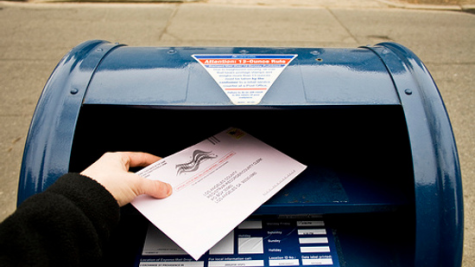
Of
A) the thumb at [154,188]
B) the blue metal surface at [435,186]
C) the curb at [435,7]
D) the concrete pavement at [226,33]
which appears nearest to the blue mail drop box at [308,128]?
the blue metal surface at [435,186]

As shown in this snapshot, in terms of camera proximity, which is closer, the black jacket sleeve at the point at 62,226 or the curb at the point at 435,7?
the black jacket sleeve at the point at 62,226

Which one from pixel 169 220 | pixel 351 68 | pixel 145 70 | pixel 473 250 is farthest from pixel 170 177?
pixel 473 250

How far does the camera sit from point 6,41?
4.30 m

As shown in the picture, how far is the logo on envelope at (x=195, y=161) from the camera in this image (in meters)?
1.11

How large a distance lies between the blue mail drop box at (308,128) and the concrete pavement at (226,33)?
5.13 ft

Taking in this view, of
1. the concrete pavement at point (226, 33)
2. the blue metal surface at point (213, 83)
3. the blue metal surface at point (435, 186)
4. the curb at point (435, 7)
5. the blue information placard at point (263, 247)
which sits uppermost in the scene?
the curb at point (435, 7)

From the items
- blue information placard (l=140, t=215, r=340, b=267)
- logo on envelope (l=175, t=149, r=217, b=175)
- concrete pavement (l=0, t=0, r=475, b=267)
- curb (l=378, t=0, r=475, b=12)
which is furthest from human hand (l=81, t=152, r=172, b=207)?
curb (l=378, t=0, r=475, b=12)

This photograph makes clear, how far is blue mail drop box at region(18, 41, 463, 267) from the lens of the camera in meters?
0.91

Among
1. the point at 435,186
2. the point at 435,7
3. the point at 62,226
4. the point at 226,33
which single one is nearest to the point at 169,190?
the point at 62,226

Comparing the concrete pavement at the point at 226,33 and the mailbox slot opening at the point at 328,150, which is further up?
the concrete pavement at the point at 226,33

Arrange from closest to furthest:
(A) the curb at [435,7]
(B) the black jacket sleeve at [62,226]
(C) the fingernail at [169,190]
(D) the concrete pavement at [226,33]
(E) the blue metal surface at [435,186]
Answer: (B) the black jacket sleeve at [62,226] → (E) the blue metal surface at [435,186] → (C) the fingernail at [169,190] → (D) the concrete pavement at [226,33] → (A) the curb at [435,7]

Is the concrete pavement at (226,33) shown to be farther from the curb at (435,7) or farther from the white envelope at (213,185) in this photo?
the white envelope at (213,185)

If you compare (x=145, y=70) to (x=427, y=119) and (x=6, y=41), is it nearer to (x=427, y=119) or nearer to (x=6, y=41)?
(x=427, y=119)

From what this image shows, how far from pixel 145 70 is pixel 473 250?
81.2 inches
